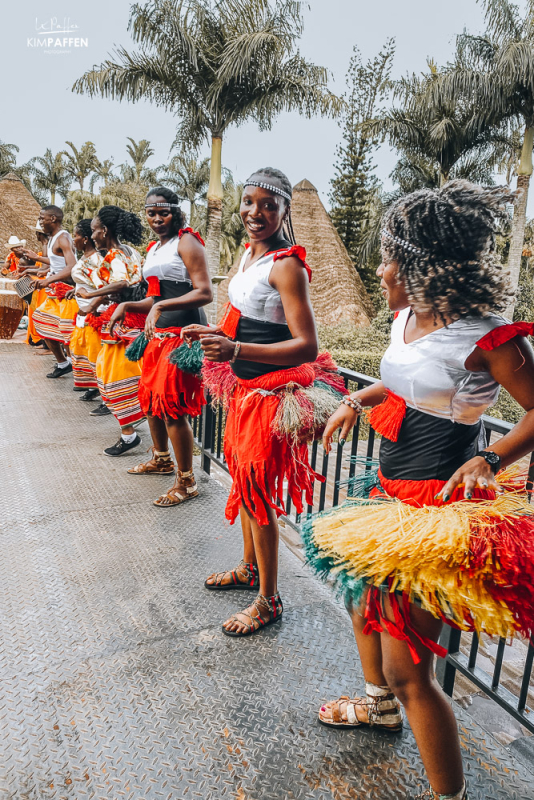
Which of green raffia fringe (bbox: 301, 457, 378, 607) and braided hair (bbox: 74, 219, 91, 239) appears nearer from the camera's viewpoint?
green raffia fringe (bbox: 301, 457, 378, 607)

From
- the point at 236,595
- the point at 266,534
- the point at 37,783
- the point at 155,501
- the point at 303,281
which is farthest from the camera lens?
the point at 155,501

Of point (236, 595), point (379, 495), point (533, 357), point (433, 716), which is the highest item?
point (533, 357)

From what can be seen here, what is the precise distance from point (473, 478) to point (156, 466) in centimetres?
286

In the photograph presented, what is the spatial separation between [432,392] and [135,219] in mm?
3642

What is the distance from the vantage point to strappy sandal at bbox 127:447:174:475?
151 inches

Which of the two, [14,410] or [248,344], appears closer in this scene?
[248,344]

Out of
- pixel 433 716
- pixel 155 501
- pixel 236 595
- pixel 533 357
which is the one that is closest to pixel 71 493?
pixel 155 501

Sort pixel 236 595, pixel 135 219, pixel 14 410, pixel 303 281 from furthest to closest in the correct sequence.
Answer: pixel 14 410
pixel 135 219
pixel 236 595
pixel 303 281

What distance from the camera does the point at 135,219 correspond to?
175 inches

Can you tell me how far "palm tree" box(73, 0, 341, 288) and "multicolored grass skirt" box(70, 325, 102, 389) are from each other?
10.8 m

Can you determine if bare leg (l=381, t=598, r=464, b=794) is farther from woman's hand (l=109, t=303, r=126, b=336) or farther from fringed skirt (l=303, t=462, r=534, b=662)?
woman's hand (l=109, t=303, r=126, b=336)

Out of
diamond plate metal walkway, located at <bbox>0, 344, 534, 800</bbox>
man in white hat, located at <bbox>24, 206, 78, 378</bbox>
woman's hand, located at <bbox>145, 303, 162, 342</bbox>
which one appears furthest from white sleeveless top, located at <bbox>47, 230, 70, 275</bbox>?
diamond plate metal walkway, located at <bbox>0, 344, 534, 800</bbox>

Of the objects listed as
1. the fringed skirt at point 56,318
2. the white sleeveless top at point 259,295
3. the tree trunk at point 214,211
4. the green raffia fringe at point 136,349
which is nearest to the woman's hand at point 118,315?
the green raffia fringe at point 136,349

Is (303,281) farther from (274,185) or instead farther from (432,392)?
(432,392)
